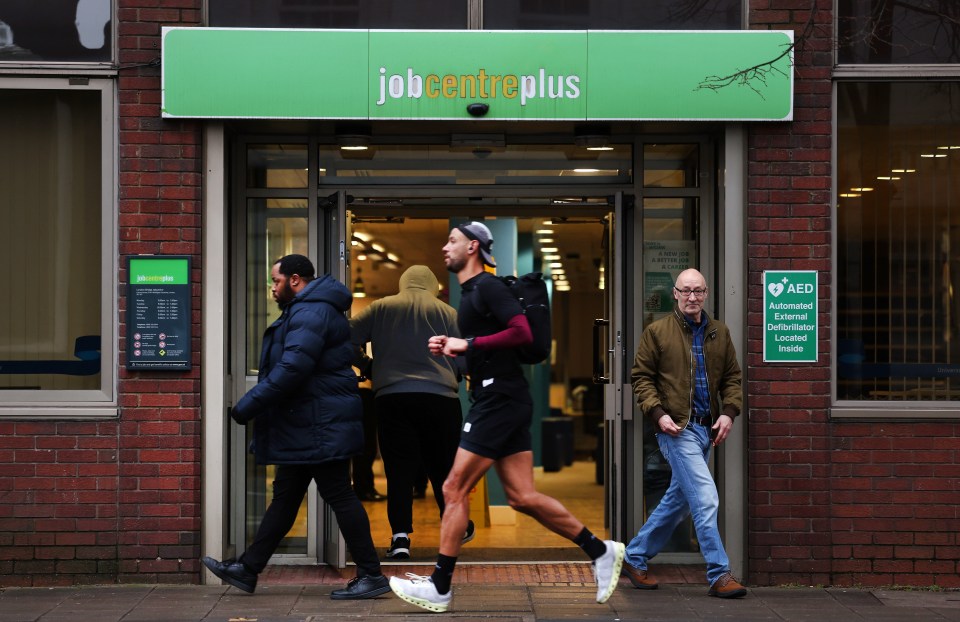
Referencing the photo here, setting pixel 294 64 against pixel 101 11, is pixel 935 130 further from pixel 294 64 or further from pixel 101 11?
pixel 101 11

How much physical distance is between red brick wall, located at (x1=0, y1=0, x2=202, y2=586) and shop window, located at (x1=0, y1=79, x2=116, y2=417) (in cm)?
20

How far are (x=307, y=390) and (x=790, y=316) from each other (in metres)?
2.81

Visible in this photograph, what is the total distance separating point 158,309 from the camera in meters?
7.39

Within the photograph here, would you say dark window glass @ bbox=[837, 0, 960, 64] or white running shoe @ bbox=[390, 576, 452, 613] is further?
dark window glass @ bbox=[837, 0, 960, 64]

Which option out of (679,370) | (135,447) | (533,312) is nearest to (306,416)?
(135,447)

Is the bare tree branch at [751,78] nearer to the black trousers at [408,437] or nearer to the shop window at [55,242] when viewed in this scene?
the black trousers at [408,437]

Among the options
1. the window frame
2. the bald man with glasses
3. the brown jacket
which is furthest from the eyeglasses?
the window frame

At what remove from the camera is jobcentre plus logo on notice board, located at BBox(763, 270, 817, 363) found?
7422 mm

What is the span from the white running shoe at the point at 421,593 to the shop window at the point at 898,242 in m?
2.74

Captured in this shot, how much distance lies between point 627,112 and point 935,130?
6.28 feet

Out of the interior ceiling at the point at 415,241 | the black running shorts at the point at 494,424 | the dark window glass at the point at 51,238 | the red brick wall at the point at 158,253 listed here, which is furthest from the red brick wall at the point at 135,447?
the black running shorts at the point at 494,424

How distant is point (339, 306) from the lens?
687cm

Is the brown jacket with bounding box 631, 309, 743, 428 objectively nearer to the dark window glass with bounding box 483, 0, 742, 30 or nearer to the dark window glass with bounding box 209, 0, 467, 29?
the dark window glass with bounding box 483, 0, 742, 30

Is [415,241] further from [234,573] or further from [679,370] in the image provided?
[234,573]
